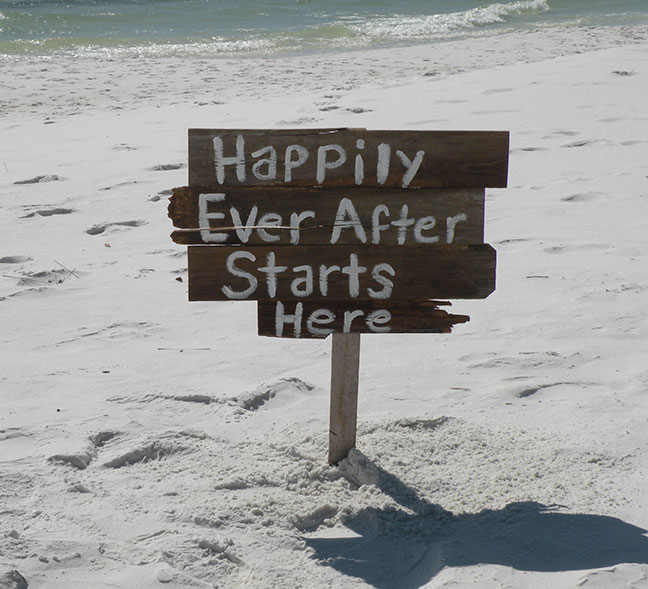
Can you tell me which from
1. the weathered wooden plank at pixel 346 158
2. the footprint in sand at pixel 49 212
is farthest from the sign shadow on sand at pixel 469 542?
the footprint in sand at pixel 49 212

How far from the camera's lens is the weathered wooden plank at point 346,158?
2.09 metres

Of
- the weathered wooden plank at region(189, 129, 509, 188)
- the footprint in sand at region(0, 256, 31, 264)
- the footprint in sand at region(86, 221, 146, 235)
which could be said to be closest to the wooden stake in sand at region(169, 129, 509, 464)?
the weathered wooden plank at region(189, 129, 509, 188)

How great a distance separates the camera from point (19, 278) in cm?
388

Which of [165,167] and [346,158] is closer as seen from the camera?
[346,158]

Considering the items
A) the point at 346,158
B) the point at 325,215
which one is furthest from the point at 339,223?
the point at 346,158

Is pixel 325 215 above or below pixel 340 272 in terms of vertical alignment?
above

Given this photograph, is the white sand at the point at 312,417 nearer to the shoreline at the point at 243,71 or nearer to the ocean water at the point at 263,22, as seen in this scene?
the shoreline at the point at 243,71

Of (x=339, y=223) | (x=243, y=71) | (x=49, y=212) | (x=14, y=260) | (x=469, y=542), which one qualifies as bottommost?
(x=469, y=542)

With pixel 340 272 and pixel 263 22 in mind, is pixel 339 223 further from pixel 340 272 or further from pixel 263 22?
pixel 263 22

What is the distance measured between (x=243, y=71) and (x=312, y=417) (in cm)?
923

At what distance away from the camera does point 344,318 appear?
2234 millimetres

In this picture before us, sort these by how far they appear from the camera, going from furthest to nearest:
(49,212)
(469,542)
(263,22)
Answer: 1. (263,22)
2. (49,212)
3. (469,542)

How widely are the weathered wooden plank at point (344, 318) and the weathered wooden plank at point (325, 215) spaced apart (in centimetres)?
17

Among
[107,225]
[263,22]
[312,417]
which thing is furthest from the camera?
[263,22]
